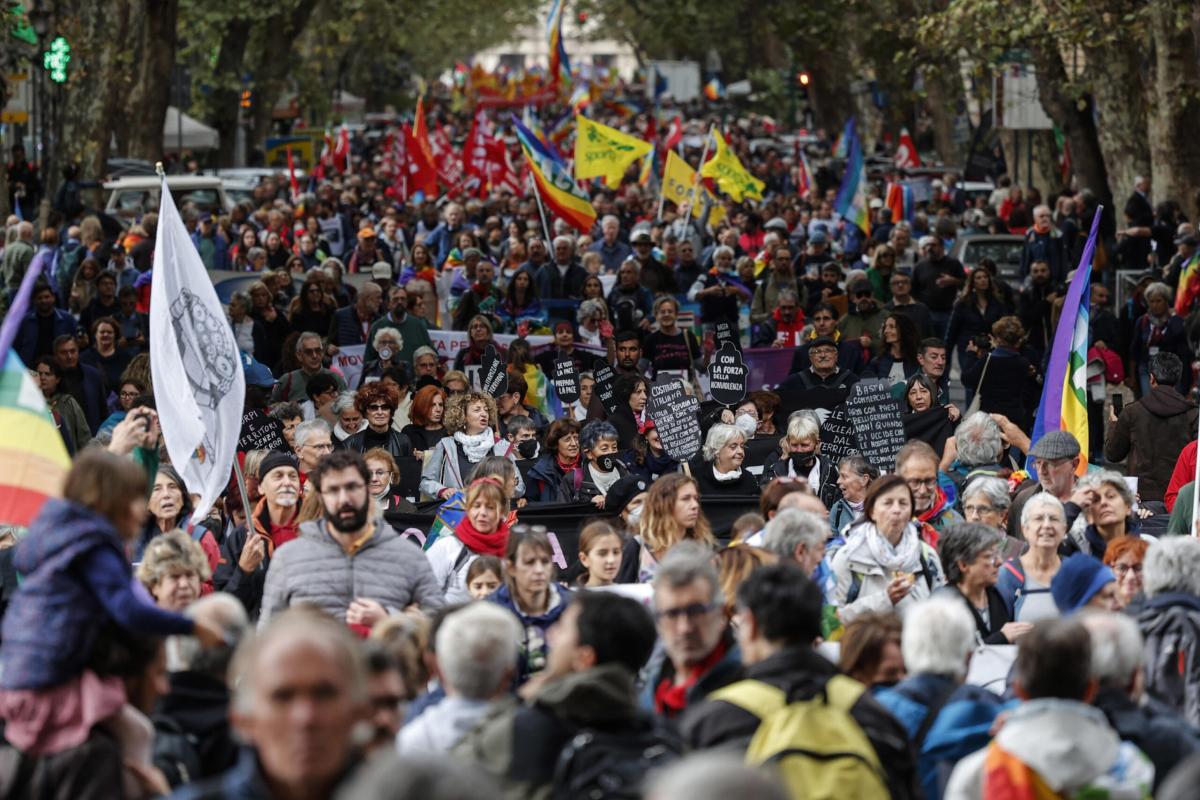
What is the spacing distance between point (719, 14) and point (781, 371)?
44.5 meters

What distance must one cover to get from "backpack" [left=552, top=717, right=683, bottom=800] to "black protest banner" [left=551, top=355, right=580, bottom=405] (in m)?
9.77

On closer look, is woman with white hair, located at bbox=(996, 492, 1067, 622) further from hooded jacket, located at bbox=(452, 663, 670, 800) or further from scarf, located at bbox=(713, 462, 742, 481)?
hooded jacket, located at bbox=(452, 663, 670, 800)

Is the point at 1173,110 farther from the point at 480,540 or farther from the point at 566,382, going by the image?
the point at 480,540

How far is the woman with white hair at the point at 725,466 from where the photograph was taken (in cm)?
1170

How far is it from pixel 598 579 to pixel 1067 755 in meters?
3.64

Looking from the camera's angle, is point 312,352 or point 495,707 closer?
point 495,707

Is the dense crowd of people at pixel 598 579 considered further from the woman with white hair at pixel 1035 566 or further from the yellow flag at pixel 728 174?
the yellow flag at pixel 728 174

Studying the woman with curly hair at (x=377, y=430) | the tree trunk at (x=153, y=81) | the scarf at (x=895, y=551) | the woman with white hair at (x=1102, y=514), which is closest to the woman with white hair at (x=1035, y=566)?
the scarf at (x=895, y=551)

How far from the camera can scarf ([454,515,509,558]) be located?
9.62 metres

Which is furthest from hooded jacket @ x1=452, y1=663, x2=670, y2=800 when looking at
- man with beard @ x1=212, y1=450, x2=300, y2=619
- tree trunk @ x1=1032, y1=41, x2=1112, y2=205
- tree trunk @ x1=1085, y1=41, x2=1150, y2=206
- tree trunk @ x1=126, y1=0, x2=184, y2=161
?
tree trunk @ x1=126, y1=0, x2=184, y2=161

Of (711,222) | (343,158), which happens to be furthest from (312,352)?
(343,158)

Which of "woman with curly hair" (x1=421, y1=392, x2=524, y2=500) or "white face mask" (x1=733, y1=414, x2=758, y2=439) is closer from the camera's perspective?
"woman with curly hair" (x1=421, y1=392, x2=524, y2=500)

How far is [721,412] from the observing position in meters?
13.6

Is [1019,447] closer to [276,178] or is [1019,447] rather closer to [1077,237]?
[1077,237]
